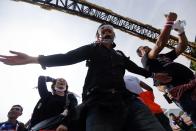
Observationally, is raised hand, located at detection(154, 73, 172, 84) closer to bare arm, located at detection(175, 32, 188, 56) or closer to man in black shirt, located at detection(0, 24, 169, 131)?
bare arm, located at detection(175, 32, 188, 56)

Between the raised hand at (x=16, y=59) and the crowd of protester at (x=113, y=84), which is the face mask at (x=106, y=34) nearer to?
the crowd of protester at (x=113, y=84)

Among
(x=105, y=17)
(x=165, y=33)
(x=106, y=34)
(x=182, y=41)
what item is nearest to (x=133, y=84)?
(x=182, y=41)

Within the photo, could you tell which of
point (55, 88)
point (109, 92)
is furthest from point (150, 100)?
point (109, 92)

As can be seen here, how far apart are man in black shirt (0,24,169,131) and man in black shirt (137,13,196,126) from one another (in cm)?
81

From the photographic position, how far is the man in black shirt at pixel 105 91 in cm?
219

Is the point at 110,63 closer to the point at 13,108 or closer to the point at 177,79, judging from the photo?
the point at 177,79

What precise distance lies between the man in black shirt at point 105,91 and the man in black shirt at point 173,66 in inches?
32.0

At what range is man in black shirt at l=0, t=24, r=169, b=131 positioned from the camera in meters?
2.19

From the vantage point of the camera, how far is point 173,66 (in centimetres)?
367

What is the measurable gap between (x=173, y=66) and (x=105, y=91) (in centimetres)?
164

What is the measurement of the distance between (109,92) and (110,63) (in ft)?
1.13

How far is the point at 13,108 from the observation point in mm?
5859

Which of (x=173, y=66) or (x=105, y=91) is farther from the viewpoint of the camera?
(x=173, y=66)

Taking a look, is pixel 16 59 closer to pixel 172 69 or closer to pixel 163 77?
pixel 163 77
